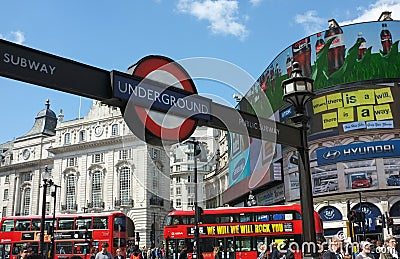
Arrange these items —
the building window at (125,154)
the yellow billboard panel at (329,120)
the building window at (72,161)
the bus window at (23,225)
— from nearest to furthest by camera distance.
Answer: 1. the bus window at (23,225)
2. the yellow billboard panel at (329,120)
3. the building window at (125,154)
4. the building window at (72,161)

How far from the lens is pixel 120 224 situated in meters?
27.5

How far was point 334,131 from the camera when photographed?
37.2 m

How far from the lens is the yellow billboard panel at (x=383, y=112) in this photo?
36.1 m

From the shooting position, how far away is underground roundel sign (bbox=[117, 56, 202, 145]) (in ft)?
17.3

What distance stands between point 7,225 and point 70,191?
3054 centimetres

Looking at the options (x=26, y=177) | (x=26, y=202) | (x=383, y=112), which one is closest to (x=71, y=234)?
(x=383, y=112)

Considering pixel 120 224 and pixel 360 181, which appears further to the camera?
pixel 360 181

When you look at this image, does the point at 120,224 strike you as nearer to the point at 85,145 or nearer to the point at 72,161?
the point at 85,145

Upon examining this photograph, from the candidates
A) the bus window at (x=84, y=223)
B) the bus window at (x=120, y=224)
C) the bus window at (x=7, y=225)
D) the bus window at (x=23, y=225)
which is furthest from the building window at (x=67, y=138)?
the bus window at (x=120, y=224)

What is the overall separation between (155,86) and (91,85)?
0.80 metres

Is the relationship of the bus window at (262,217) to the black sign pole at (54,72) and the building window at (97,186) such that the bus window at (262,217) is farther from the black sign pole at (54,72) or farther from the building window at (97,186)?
the building window at (97,186)

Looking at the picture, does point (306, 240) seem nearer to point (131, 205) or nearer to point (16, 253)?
point (16, 253)

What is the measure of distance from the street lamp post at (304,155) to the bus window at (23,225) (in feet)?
80.3

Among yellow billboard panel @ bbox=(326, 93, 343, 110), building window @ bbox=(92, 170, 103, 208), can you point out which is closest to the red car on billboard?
yellow billboard panel @ bbox=(326, 93, 343, 110)
